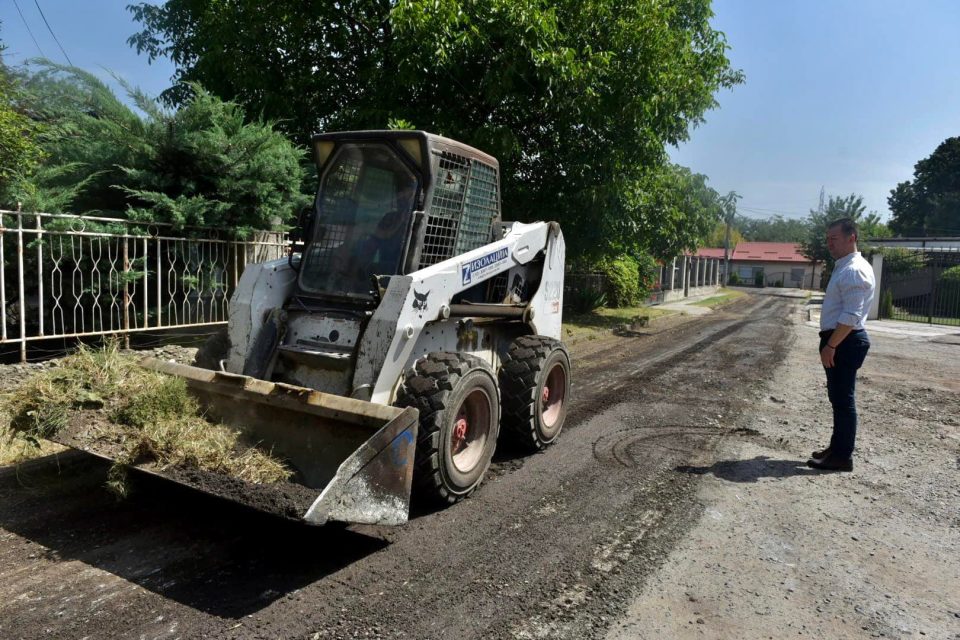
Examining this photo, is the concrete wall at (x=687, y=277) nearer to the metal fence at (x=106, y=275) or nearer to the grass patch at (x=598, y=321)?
the grass patch at (x=598, y=321)

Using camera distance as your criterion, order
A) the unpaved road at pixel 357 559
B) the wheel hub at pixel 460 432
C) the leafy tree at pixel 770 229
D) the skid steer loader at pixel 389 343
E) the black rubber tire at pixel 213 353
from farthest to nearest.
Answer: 1. the leafy tree at pixel 770 229
2. the black rubber tire at pixel 213 353
3. the wheel hub at pixel 460 432
4. the skid steer loader at pixel 389 343
5. the unpaved road at pixel 357 559

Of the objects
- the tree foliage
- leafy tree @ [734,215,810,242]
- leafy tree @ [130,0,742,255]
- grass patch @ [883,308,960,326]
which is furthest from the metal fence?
leafy tree @ [734,215,810,242]

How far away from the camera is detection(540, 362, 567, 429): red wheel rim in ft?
19.3

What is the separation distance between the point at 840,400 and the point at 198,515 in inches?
194

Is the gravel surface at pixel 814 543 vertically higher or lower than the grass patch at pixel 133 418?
lower

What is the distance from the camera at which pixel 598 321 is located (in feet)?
57.0

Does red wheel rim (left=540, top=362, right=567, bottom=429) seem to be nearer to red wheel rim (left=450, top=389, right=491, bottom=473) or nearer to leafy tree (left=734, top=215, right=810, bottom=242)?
red wheel rim (left=450, top=389, right=491, bottom=473)

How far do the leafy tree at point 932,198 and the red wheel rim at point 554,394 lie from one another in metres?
59.7

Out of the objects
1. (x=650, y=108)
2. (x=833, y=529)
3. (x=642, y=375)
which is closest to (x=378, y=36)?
(x=650, y=108)

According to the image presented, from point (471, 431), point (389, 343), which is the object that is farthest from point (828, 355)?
point (389, 343)

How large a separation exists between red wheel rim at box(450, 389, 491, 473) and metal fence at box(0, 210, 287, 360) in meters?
4.45

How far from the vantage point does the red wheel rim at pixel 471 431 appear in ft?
14.6

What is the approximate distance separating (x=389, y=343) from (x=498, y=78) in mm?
7519

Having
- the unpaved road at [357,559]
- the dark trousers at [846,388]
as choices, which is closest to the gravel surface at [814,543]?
the unpaved road at [357,559]
